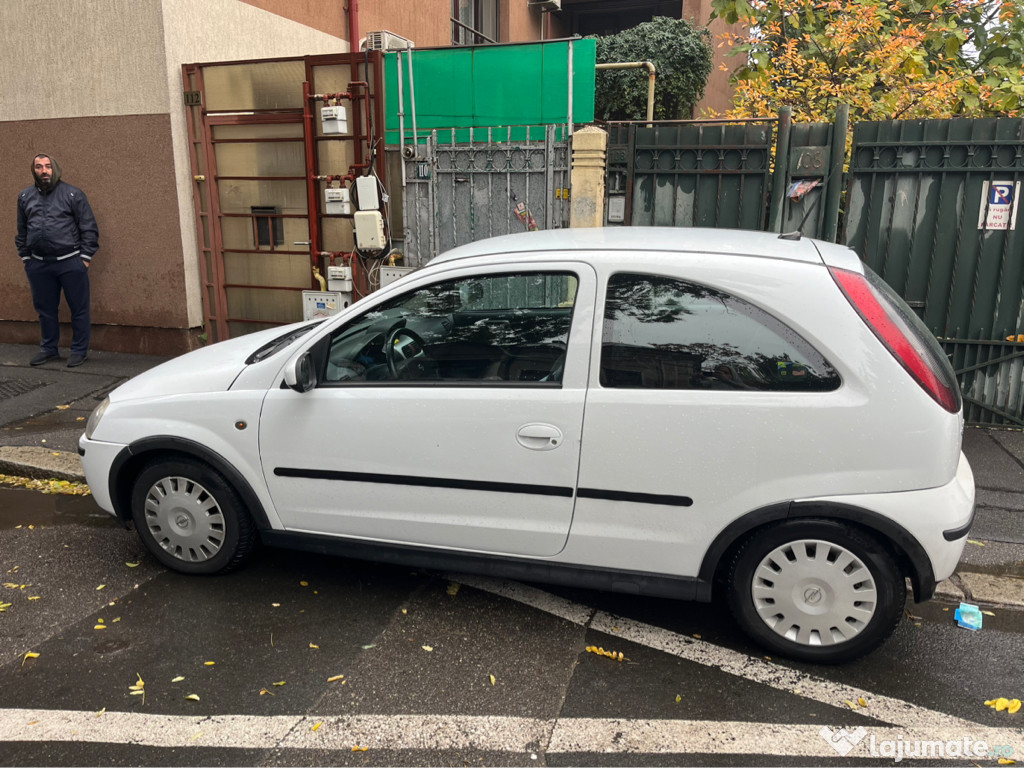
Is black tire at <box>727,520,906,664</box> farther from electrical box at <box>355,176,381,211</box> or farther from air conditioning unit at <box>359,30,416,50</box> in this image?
air conditioning unit at <box>359,30,416,50</box>

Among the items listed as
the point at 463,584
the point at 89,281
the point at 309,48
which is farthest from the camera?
the point at 309,48

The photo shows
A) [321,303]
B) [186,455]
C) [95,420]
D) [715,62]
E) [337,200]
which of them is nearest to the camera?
[186,455]

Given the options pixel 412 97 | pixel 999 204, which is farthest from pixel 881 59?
pixel 412 97

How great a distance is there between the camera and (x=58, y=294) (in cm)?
810

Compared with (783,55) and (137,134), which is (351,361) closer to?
(137,134)

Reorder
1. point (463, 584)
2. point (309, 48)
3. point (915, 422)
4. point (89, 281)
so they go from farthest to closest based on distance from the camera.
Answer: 1. point (309, 48)
2. point (89, 281)
3. point (463, 584)
4. point (915, 422)

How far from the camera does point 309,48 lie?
8844 mm

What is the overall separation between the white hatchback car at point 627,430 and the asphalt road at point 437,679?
0.29m

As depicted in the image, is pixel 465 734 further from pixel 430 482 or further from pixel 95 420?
pixel 95 420

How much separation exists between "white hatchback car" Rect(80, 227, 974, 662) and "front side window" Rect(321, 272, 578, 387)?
0.03 ft

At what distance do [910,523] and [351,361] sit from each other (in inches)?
93.0

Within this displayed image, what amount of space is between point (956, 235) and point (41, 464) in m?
6.73

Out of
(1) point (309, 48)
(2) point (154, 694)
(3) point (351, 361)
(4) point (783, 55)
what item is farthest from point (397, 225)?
(4) point (783, 55)

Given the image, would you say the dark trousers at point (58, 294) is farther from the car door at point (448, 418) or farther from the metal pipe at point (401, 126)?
the car door at point (448, 418)
